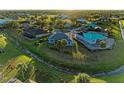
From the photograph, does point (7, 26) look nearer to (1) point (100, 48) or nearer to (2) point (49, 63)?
(2) point (49, 63)

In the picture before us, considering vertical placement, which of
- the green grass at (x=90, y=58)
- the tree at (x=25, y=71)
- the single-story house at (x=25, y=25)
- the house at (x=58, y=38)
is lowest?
the tree at (x=25, y=71)

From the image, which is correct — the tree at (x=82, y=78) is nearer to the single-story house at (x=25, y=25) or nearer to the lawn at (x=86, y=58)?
the lawn at (x=86, y=58)

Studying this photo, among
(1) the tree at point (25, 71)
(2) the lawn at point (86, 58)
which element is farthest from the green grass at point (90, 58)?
(1) the tree at point (25, 71)

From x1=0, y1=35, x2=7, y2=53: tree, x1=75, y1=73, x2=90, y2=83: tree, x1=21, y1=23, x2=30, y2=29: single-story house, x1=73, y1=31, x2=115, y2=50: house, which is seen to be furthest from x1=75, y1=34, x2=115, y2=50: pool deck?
x1=0, y1=35, x2=7, y2=53: tree
